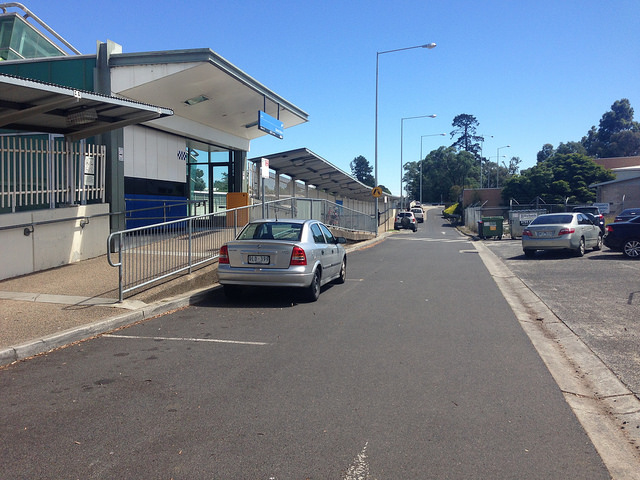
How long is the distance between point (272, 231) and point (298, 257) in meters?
1.03

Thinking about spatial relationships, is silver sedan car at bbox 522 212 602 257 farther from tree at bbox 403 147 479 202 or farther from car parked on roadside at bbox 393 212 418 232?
tree at bbox 403 147 479 202

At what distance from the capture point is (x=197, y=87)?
51.5ft

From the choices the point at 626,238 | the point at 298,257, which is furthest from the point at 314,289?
the point at 626,238

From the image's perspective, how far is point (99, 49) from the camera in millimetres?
13438

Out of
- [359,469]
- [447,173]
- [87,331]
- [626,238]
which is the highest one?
[447,173]

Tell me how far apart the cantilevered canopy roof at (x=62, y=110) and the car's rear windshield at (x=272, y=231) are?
367 centimetres

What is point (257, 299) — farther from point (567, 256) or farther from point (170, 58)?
point (567, 256)

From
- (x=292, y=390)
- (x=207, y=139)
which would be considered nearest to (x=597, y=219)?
(x=207, y=139)

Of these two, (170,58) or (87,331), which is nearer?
(87,331)

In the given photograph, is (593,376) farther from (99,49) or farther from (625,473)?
(99,49)

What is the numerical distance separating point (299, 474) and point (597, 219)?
28.3 metres

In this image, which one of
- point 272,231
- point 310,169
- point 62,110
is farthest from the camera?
point 310,169

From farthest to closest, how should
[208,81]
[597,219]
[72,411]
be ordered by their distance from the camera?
1. [597,219]
2. [208,81]
3. [72,411]

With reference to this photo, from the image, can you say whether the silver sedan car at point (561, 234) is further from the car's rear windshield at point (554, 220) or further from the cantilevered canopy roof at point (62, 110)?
the cantilevered canopy roof at point (62, 110)
